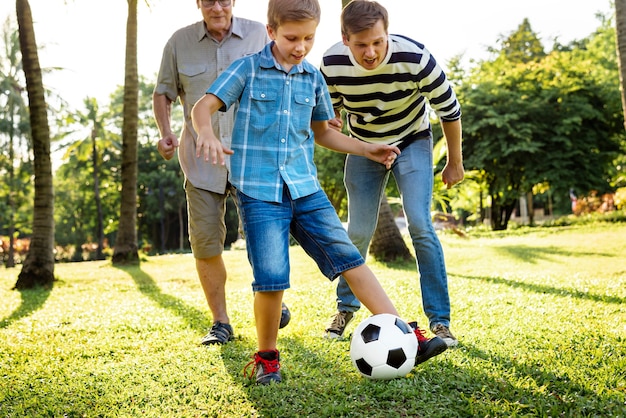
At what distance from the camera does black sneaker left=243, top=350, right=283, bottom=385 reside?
325 cm

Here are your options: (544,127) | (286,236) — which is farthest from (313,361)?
(544,127)

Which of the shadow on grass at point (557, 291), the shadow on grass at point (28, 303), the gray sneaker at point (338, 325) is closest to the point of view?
the gray sneaker at point (338, 325)

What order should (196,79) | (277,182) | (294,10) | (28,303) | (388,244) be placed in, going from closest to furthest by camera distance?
(294,10) < (277,182) < (196,79) < (28,303) < (388,244)

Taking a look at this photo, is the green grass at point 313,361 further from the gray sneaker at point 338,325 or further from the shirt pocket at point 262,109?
the shirt pocket at point 262,109

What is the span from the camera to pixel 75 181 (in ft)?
144

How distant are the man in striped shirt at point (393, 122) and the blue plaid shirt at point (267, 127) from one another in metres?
0.57

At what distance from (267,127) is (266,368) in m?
1.26

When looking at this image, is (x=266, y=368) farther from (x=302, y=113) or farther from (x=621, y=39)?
(x=621, y=39)

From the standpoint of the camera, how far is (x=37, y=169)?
9672 millimetres

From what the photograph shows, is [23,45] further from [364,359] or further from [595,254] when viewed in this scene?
[595,254]

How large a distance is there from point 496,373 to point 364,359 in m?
0.69

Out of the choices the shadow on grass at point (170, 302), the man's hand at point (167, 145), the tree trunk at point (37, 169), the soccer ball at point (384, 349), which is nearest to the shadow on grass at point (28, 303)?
the tree trunk at point (37, 169)

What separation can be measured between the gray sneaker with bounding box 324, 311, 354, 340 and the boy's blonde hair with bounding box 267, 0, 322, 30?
204cm

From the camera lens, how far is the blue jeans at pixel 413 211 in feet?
13.1
